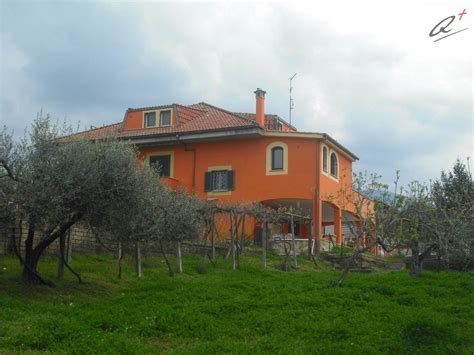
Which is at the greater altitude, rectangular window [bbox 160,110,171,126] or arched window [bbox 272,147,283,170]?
rectangular window [bbox 160,110,171,126]

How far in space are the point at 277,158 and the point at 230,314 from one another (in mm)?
18084

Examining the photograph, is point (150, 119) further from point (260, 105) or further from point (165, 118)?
point (260, 105)

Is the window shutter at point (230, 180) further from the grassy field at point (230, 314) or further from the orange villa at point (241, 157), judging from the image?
the grassy field at point (230, 314)

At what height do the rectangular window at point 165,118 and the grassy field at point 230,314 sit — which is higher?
the rectangular window at point 165,118

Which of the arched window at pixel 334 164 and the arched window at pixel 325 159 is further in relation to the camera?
the arched window at pixel 334 164

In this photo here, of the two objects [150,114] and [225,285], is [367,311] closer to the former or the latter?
[225,285]

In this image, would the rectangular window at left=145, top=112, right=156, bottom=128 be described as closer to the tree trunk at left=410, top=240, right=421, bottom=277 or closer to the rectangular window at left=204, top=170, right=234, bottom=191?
the rectangular window at left=204, top=170, right=234, bottom=191

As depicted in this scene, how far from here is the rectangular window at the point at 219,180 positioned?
103 ft

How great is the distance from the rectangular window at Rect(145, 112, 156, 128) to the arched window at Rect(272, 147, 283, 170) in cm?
733

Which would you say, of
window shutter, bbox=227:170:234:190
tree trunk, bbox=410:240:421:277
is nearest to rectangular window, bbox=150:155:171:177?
window shutter, bbox=227:170:234:190

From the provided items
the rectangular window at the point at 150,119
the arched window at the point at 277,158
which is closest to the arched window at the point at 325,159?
the arched window at the point at 277,158

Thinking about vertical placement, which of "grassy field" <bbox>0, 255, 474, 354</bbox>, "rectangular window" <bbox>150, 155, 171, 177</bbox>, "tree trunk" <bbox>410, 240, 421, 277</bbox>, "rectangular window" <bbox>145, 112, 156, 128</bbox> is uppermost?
"rectangular window" <bbox>145, 112, 156, 128</bbox>

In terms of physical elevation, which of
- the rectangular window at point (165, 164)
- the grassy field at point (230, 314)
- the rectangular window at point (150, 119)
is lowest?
the grassy field at point (230, 314)

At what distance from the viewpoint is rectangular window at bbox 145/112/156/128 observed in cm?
3388
